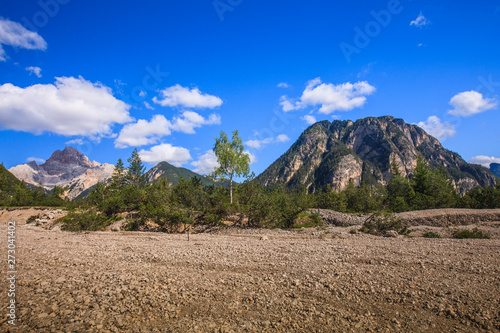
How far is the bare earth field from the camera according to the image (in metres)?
4.60

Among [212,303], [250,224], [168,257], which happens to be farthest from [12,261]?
[250,224]

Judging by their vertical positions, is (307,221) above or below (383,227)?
above

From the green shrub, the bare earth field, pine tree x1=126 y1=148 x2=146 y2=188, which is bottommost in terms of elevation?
the bare earth field

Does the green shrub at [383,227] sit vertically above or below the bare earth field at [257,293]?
above

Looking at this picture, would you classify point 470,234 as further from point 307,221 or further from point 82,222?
point 82,222

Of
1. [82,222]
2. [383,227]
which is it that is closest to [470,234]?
[383,227]

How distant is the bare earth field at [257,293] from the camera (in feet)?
15.1

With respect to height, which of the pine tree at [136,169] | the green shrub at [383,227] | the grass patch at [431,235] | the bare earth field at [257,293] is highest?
the pine tree at [136,169]

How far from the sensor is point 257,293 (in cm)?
599

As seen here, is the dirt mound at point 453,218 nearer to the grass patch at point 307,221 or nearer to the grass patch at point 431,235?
the grass patch at point 431,235

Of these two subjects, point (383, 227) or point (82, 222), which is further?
point (82, 222)

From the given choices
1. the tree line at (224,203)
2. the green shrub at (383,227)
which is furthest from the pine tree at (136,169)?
the green shrub at (383,227)

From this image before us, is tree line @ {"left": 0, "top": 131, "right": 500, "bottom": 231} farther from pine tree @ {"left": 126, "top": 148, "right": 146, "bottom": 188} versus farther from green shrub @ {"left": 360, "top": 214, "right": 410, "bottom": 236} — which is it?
pine tree @ {"left": 126, "top": 148, "right": 146, "bottom": 188}

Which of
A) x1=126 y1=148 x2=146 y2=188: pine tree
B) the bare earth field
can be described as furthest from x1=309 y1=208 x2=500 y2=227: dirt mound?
x1=126 y1=148 x2=146 y2=188: pine tree
